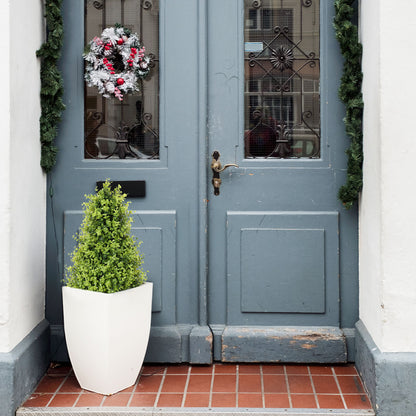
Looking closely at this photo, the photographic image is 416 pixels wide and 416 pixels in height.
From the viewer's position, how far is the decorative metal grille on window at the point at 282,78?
3867 mm

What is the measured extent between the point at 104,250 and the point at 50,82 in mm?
1214

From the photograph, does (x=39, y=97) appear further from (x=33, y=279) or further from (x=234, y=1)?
(x=234, y=1)

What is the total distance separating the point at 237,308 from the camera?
3910 mm

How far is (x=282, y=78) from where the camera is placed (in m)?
3.88

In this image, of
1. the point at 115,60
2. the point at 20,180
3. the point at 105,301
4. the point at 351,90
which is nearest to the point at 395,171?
the point at 351,90

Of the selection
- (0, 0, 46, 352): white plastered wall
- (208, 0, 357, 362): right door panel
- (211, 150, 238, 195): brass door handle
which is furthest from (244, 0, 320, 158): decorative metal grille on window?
(0, 0, 46, 352): white plastered wall

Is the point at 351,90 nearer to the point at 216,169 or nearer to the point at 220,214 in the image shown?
the point at 216,169

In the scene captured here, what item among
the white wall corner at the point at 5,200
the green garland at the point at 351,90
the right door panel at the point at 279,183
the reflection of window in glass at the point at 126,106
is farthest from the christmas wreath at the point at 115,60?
the green garland at the point at 351,90

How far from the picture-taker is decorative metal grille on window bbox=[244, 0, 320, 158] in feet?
12.7

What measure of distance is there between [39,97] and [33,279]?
3.84 ft

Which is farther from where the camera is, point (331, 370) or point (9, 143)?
point (331, 370)

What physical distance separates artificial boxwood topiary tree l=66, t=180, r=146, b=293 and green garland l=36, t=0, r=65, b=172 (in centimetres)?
67

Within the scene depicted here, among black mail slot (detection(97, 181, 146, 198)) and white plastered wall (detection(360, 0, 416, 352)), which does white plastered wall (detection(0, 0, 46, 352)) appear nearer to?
black mail slot (detection(97, 181, 146, 198))

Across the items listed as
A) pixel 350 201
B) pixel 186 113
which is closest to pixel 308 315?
pixel 350 201
